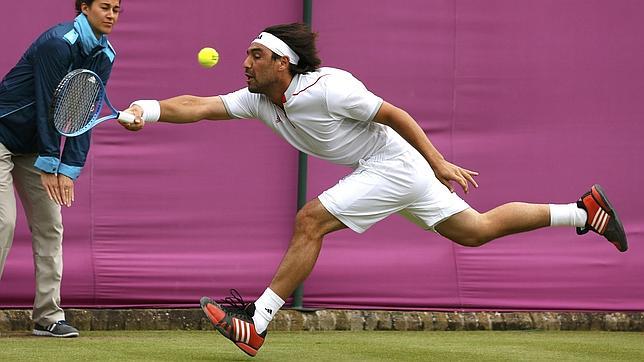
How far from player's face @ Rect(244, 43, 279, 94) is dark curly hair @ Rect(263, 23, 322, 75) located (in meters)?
0.04

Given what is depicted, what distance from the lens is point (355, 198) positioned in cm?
609

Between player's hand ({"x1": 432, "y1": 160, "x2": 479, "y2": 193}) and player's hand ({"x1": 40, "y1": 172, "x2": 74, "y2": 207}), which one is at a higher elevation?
player's hand ({"x1": 432, "y1": 160, "x2": 479, "y2": 193})

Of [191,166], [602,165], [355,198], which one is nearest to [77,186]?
[191,166]

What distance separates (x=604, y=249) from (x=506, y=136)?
0.87 metres

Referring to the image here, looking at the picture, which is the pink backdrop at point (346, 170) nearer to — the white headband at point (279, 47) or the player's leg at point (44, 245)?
the player's leg at point (44, 245)

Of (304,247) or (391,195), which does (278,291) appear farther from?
(391,195)

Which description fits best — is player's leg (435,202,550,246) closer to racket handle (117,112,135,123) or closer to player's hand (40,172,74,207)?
racket handle (117,112,135,123)

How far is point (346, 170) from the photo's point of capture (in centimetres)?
Result: 763

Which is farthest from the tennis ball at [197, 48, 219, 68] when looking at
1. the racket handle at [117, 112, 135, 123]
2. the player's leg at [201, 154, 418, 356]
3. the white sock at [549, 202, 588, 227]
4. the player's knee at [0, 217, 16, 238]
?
the white sock at [549, 202, 588, 227]

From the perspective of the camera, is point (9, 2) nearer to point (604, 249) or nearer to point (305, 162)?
point (305, 162)

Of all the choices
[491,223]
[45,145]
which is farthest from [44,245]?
[491,223]

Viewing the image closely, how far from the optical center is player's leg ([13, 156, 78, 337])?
6648mm

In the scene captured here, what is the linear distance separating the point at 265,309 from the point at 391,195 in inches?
30.9

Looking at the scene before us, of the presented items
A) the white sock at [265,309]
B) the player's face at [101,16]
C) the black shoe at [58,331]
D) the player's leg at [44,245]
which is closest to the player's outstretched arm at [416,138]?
the white sock at [265,309]
